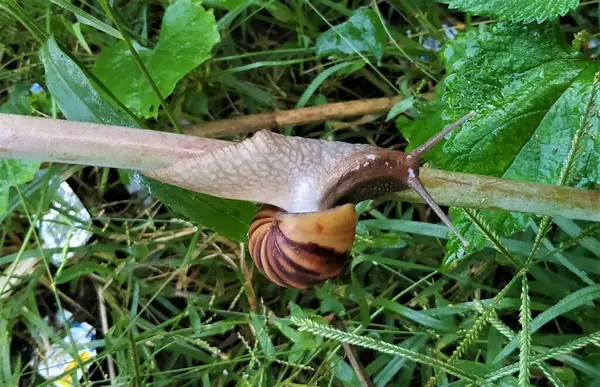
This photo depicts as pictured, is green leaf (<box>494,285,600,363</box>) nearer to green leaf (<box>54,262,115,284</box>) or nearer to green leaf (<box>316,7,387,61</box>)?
green leaf (<box>316,7,387,61</box>)

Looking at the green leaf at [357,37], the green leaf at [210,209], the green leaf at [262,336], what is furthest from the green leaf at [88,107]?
the green leaf at [357,37]

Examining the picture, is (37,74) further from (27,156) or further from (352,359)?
(352,359)

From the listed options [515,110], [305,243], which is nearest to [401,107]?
[515,110]

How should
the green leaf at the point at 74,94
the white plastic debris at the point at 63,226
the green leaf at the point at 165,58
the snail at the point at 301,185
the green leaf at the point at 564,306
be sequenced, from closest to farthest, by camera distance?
the snail at the point at 301,185 → the green leaf at the point at 74,94 → the green leaf at the point at 564,306 → the green leaf at the point at 165,58 → the white plastic debris at the point at 63,226

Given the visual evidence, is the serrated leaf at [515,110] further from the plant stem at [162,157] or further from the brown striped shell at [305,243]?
the brown striped shell at [305,243]

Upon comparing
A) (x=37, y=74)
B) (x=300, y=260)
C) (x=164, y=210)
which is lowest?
(x=164, y=210)

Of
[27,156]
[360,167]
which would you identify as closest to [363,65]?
[360,167]
